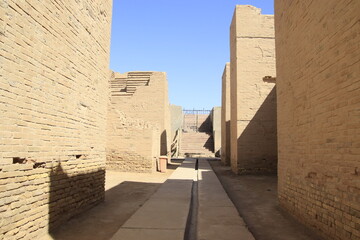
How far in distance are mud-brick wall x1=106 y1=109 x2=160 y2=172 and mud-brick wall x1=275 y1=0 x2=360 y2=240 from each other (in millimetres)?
7084

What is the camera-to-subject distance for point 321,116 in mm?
4121

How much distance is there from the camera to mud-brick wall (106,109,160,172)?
12141 mm

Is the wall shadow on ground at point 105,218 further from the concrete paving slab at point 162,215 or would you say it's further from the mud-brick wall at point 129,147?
the mud-brick wall at point 129,147

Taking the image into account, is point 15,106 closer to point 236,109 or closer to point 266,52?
point 236,109

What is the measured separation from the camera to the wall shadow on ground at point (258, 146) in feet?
39.4

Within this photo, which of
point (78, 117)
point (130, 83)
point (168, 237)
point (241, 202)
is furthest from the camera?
point (130, 83)

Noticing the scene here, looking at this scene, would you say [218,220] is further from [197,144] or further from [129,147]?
[197,144]

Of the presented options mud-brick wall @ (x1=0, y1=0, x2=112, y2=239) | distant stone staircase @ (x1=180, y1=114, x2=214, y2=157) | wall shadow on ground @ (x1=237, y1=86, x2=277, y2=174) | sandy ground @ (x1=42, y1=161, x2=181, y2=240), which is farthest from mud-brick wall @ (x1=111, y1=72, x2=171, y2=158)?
mud-brick wall @ (x1=0, y1=0, x2=112, y2=239)

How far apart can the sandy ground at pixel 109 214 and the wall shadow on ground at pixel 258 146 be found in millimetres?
4389

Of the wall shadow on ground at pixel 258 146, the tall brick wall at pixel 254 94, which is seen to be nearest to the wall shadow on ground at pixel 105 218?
the wall shadow on ground at pixel 258 146

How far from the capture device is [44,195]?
4.15 m

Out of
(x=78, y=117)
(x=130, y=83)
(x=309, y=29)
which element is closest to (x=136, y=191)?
(x=78, y=117)

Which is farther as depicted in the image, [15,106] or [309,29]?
[309,29]

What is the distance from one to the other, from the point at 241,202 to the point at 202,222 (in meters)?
2.49
